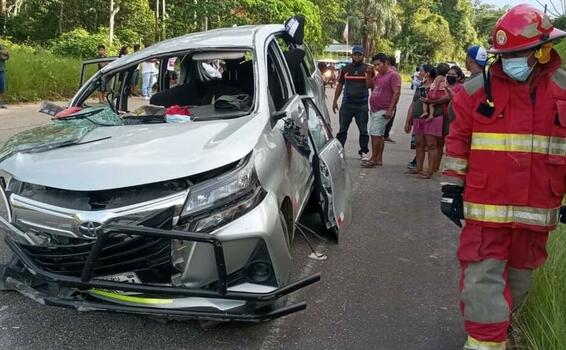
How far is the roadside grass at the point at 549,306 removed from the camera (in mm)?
2840

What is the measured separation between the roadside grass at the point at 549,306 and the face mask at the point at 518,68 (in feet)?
4.11

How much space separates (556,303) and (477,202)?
827 mm

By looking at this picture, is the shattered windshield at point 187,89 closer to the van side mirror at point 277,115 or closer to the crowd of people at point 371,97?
the van side mirror at point 277,115

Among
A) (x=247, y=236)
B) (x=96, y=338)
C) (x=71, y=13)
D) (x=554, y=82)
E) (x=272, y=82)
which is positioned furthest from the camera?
(x=71, y=13)

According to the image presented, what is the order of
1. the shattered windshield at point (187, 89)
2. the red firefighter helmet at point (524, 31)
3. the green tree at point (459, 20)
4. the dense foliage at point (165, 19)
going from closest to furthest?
the red firefighter helmet at point (524, 31) < the shattered windshield at point (187, 89) < the dense foliage at point (165, 19) < the green tree at point (459, 20)

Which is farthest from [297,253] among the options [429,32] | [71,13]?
[429,32]

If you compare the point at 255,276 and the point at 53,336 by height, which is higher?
the point at 255,276

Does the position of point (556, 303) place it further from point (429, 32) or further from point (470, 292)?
point (429, 32)

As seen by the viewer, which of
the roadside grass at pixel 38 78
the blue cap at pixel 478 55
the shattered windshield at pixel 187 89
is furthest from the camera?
the roadside grass at pixel 38 78

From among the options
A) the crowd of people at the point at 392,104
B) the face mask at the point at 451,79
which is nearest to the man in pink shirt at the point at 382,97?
the crowd of people at the point at 392,104

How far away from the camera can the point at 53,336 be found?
3.36m

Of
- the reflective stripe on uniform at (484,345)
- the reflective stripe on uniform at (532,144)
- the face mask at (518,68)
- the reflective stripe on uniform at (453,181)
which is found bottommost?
the reflective stripe on uniform at (484,345)

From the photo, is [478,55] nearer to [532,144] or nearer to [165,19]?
[532,144]

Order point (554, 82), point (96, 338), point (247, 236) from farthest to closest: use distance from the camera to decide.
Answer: point (96, 338), point (247, 236), point (554, 82)
